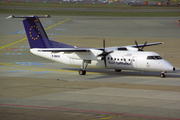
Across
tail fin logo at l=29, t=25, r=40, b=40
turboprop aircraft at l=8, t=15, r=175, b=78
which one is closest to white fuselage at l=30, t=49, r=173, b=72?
turboprop aircraft at l=8, t=15, r=175, b=78

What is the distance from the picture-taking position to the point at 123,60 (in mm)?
29922

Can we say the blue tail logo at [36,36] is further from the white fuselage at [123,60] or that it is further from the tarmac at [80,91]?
the tarmac at [80,91]

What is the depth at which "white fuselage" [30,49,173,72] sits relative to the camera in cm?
2870

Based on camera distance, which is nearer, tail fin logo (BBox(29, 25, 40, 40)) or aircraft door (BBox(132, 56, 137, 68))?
aircraft door (BBox(132, 56, 137, 68))

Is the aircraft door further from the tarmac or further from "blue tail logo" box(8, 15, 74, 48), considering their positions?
"blue tail logo" box(8, 15, 74, 48)

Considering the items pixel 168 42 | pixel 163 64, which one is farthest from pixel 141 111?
pixel 168 42

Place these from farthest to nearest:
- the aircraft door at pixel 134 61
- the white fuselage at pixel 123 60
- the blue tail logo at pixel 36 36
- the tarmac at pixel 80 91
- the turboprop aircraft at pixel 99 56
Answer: the blue tail logo at pixel 36 36 → the aircraft door at pixel 134 61 → the turboprop aircraft at pixel 99 56 → the white fuselage at pixel 123 60 → the tarmac at pixel 80 91

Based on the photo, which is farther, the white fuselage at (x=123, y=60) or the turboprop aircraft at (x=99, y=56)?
the turboprop aircraft at (x=99, y=56)

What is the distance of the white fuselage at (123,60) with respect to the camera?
28.7m

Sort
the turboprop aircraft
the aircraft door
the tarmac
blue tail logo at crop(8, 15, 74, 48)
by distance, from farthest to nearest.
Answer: blue tail logo at crop(8, 15, 74, 48), the aircraft door, the turboprop aircraft, the tarmac

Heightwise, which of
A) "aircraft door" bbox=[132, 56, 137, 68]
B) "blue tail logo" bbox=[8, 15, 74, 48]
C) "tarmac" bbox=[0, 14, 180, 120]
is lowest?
"tarmac" bbox=[0, 14, 180, 120]

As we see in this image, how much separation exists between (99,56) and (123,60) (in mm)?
2392

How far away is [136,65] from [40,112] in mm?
13853

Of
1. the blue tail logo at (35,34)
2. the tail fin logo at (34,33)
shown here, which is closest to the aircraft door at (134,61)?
the blue tail logo at (35,34)
